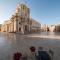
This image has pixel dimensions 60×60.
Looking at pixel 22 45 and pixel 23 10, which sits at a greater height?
pixel 23 10

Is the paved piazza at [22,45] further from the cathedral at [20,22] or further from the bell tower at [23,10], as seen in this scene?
the bell tower at [23,10]

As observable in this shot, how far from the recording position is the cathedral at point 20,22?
1.99 metres

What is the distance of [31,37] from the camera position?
253 cm

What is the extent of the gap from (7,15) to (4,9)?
0.41ft

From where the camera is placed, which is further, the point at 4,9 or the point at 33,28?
the point at 33,28

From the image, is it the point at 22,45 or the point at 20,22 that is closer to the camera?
the point at 22,45

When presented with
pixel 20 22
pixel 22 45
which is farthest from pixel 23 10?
pixel 22 45

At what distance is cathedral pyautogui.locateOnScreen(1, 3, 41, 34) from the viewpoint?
1986 millimetres

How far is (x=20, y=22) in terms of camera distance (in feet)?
6.90

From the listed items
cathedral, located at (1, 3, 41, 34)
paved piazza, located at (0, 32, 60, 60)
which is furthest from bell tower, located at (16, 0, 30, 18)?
paved piazza, located at (0, 32, 60, 60)

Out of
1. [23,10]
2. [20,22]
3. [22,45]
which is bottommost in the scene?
[22,45]

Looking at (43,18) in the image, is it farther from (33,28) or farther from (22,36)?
(22,36)

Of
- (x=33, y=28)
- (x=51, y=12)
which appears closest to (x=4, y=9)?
(x=33, y=28)

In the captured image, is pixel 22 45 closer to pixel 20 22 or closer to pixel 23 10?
pixel 20 22
